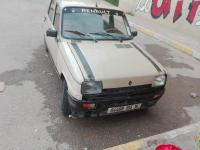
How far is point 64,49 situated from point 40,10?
9344 millimetres

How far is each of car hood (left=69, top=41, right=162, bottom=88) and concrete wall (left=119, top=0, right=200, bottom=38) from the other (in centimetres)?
653

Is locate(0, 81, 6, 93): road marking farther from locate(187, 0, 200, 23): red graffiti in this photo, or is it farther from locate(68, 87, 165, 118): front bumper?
locate(187, 0, 200, 23): red graffiti

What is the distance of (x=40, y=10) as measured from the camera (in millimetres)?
12859

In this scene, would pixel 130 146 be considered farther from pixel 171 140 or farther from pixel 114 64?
pixel 114 64

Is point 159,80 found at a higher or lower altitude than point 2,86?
higher

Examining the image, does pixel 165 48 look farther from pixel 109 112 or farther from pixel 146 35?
pixel 109 112

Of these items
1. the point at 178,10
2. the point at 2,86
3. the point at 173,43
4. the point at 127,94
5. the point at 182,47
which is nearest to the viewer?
the point at 127,94

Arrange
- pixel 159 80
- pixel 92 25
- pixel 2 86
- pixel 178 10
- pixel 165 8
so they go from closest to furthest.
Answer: pixel 159 80 < pixel 92 25 < pixel 2 86 < pixel 178 10 < pixel 165 8

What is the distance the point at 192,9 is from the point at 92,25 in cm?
690

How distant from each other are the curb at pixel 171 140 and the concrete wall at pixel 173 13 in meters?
6.93

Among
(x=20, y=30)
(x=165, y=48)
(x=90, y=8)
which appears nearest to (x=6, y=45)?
(x=20, y=30)

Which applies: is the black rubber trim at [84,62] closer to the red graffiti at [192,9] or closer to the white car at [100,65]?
the white car at [100,65]

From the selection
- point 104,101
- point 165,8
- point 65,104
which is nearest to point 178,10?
point 165,8

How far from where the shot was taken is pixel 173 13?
11227 mm
